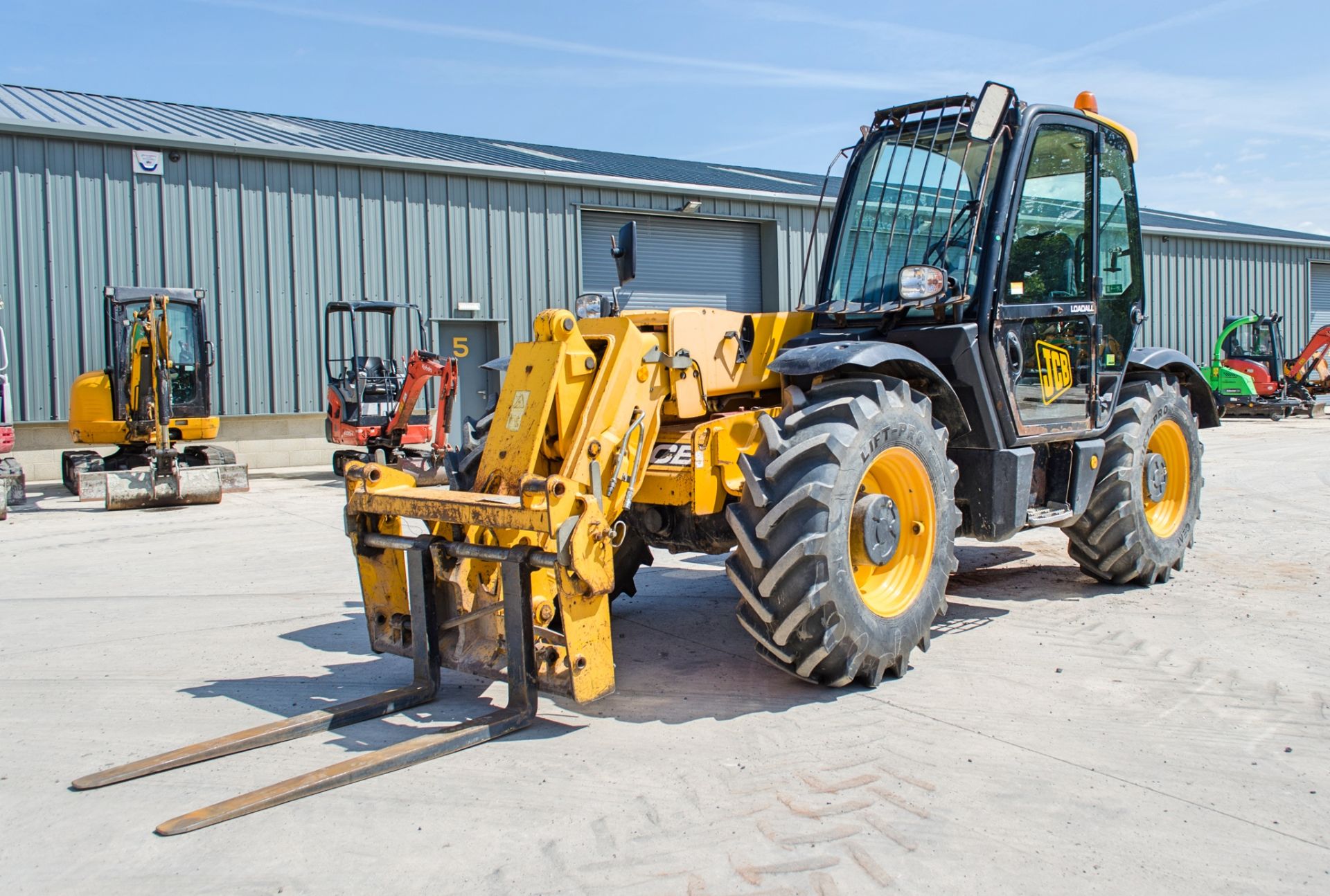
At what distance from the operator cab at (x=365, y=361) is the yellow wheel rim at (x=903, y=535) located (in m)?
11.3

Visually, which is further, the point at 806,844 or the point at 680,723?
the point at 680,723

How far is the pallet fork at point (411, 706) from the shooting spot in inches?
147

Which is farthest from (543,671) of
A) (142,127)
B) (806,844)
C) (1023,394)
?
(142,127)

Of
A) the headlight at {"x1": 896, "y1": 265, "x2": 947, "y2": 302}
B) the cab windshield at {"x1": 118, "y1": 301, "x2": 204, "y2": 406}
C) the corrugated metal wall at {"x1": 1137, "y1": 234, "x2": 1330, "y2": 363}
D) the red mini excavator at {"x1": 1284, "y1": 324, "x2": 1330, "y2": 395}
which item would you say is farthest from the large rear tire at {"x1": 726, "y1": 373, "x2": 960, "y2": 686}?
the corrugated metal wall at {"x1": 1137, "y1": 234, "x2": 1330, "y2": 363}

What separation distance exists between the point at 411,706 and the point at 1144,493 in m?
5.00

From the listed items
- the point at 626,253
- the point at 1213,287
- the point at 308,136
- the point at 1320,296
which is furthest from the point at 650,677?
the point at 1320,296

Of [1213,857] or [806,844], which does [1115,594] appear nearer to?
[1213,857]

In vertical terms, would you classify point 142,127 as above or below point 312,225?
above

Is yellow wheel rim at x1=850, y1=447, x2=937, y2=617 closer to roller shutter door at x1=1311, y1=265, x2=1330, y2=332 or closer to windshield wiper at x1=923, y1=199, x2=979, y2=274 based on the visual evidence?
windshield wiper at x1=923, y1=199, x2=979, y2=274

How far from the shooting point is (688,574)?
26.1 ft

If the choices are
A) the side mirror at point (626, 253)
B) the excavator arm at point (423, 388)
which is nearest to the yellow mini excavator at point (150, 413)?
the excavator arm at point (423, 388)

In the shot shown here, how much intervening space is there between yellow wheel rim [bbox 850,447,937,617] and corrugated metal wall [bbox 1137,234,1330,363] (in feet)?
83.3

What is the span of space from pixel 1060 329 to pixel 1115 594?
1.79 m

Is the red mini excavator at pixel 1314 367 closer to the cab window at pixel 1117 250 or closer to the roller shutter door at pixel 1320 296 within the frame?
the roller shutter door at pixel 1320 296
